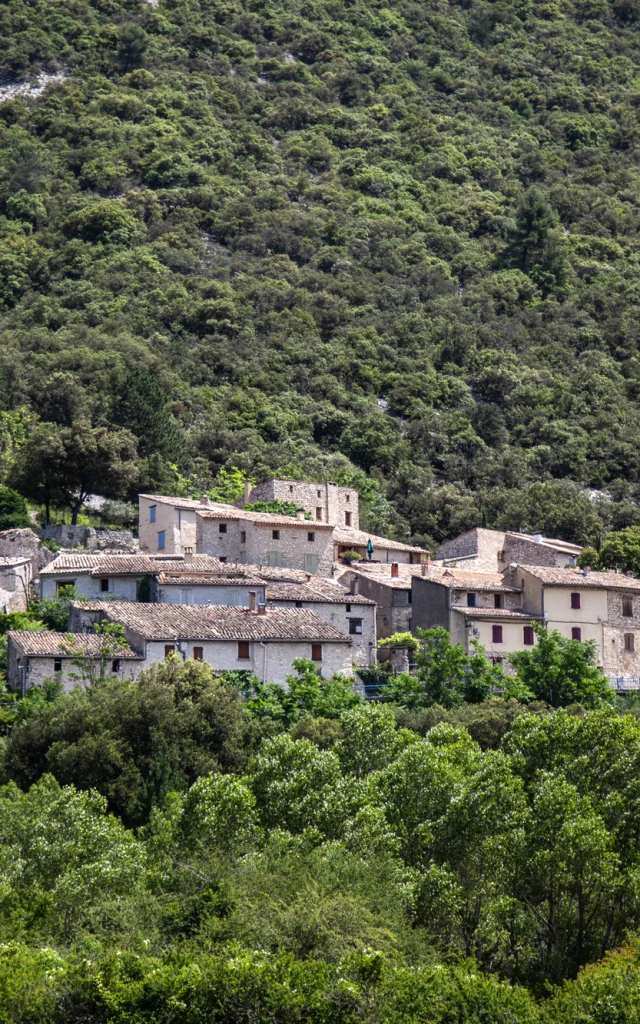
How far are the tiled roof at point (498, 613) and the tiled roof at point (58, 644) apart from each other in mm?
14505

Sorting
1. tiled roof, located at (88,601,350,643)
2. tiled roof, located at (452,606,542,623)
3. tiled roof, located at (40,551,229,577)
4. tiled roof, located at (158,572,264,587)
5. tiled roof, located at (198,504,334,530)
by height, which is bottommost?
tiled roof, located at (88,601,350,643)

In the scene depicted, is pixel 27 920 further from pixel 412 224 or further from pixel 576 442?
pixel 412 224

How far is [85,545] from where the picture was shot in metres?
82.2

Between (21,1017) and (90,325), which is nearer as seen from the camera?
(21,1017)

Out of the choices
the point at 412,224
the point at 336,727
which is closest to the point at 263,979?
the point at 336,727

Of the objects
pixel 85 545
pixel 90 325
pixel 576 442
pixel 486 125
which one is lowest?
pixel 85 545

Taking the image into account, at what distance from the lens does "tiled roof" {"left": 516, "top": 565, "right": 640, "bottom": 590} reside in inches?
2913

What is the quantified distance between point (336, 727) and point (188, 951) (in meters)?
18.7

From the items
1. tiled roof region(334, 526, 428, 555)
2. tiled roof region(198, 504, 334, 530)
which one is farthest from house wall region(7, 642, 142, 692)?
tiled roof region(334, 526, 428, 555)

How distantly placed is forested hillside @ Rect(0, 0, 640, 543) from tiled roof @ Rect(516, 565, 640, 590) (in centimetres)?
2210

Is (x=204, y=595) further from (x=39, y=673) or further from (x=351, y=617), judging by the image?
(x=39, y=673)

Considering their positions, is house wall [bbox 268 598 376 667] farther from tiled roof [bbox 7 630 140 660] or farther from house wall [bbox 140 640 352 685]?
tiled roof [bbox 7 630 140 660]

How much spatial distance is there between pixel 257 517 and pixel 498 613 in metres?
12.9

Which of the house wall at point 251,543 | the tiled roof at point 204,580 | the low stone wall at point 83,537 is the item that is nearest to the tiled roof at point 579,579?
the house wall at point 251,543
